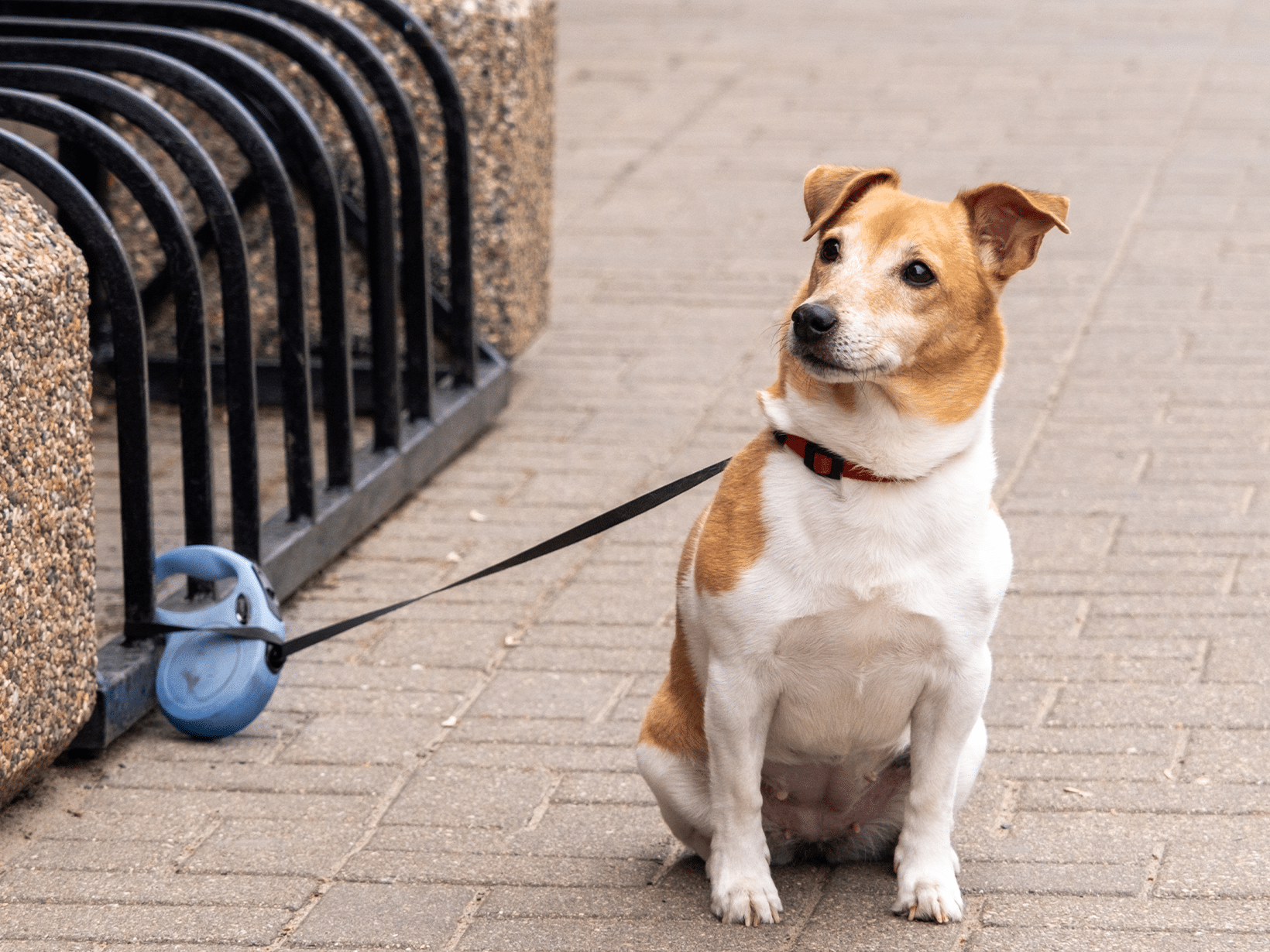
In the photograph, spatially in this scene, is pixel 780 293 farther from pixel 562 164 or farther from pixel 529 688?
pixel 529 688

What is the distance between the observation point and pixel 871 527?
9.34ft

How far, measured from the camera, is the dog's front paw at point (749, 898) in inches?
119

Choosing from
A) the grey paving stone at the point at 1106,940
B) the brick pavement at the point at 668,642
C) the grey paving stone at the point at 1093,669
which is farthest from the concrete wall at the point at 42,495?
the grey paving stone at the point at 1093,669

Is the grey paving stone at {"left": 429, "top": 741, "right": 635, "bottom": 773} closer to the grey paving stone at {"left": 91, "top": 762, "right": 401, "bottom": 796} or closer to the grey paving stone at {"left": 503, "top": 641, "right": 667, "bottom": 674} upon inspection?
the grey paving stone at {"left": 91, "top": 762, "right": 401, "bottom": 796}

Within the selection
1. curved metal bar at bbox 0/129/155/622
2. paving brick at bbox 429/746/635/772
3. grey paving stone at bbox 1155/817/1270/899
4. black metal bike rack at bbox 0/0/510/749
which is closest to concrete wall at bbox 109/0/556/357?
black metal bike rack at bbox 0/0/510/749

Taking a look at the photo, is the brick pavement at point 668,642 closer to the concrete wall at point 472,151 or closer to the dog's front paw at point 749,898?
the dog's front paw at point 749,898

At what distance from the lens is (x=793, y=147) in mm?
8906

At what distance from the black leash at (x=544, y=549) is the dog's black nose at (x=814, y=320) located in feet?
1.53

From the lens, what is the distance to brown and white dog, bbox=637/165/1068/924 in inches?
111

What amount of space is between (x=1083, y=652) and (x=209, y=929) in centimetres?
228

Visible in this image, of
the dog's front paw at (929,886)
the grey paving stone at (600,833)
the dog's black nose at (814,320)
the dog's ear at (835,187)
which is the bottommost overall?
the grey paving stone at (600,833)

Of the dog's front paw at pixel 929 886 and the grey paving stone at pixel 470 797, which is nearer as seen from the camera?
the dog's front paw at pixel 929 886

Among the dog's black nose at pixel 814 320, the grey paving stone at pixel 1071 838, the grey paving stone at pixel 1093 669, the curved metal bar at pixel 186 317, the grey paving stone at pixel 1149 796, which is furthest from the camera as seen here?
the grey paving stone at pixel 1093 669

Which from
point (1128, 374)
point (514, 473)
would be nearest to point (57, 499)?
point (514, 473)
